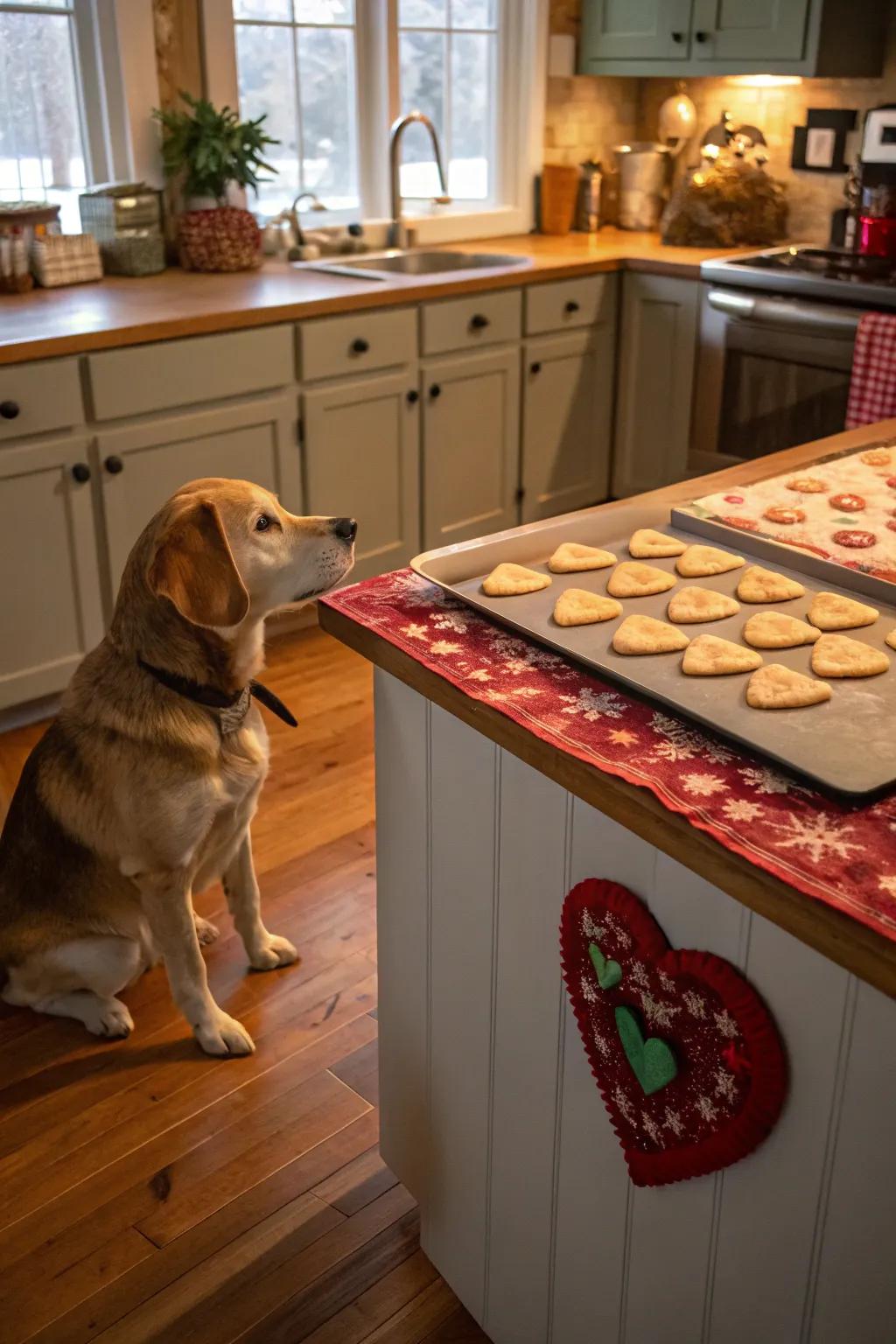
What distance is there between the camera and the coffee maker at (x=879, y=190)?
375cm

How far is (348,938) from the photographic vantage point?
2.24 meters

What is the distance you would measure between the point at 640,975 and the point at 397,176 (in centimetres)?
342

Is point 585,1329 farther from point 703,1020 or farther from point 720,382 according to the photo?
point 720,382

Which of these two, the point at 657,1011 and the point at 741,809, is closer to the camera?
the point at 741,809

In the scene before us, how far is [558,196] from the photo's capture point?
441 cm

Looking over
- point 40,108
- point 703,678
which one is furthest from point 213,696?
point 40,108

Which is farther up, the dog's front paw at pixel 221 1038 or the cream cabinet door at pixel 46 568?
the cream cabinet door at pixel 46 568

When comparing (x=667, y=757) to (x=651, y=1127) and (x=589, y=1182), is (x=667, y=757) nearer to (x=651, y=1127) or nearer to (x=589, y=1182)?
(x=651, y=1127)

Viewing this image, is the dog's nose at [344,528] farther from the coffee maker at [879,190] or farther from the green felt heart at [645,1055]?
the coffee maker at [879,190]

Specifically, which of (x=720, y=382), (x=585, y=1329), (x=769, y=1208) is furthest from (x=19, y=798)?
(x=720, y=382)

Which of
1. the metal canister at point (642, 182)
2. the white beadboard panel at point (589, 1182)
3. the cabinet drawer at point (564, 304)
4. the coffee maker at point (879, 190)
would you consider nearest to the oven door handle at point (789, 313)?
the cabinet drawer at point (564, 304)

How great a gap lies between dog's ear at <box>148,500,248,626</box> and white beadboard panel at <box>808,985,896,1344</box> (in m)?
0.89

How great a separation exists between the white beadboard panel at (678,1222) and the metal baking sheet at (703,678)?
13 centimetres

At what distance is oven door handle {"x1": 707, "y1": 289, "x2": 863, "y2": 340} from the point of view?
134 inches
